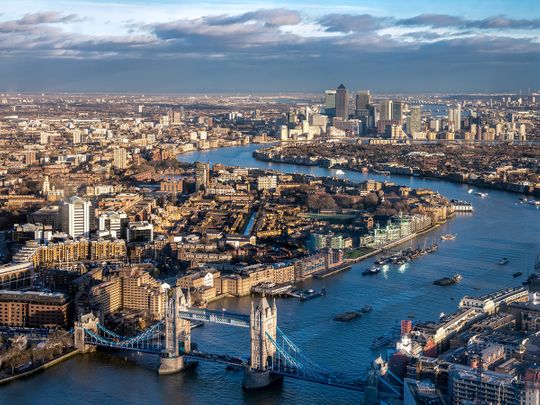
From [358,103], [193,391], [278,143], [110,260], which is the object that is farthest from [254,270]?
[358,103]

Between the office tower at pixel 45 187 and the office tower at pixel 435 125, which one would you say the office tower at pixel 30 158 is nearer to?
the office tower at pixel 45 187

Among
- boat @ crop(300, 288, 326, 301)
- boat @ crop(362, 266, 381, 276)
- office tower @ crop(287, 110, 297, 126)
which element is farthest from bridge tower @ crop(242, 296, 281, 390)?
office tower @ crop(287, 110, 297, 126)

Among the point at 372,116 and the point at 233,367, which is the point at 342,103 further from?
the point at 233,367

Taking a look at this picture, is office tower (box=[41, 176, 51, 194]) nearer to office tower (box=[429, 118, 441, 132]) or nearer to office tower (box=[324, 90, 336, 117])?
office tower (box=[429, 118, 441, 132])

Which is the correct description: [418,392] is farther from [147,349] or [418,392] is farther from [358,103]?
[358,103]

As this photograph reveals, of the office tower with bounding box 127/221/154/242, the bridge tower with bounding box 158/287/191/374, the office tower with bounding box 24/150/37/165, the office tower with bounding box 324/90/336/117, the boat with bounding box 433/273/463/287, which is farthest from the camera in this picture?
the office tower with bounding box 324/90/336/117

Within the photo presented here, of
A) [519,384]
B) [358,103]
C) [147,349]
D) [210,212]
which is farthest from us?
[358,103]
